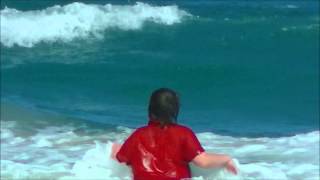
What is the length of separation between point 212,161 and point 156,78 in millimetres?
10707

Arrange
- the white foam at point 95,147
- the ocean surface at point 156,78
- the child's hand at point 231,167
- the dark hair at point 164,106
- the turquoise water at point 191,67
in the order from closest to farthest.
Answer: the dark hair at point 164,106 < the child's hand at point 231,167 < the white foam at point 95,147 < the ocean surface at point 156,78 < the turquoise water at point 191,67

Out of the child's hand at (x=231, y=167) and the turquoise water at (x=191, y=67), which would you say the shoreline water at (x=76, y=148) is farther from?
the child's hand at (x=231, y=167)

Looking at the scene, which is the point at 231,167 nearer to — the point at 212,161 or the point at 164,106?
the point at 212,161

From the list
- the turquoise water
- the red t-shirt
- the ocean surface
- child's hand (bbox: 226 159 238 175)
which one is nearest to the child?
the red t-shirt

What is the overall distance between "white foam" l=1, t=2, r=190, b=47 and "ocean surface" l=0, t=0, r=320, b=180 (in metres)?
0.02

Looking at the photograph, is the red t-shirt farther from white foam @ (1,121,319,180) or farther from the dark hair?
white foam @ (1,121,319,180)

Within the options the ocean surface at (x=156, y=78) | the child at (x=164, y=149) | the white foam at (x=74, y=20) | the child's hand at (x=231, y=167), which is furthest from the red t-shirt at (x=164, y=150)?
the white foam at (x=74, y=20)

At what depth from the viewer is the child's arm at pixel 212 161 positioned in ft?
13.5

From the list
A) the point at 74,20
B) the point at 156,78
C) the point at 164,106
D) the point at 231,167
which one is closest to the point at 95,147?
the point at 231,167

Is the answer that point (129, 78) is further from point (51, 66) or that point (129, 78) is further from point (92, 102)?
point (92, 102)

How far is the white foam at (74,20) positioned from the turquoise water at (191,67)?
0.13 feet

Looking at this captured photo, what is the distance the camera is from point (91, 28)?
690 inches

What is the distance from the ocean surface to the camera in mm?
8688

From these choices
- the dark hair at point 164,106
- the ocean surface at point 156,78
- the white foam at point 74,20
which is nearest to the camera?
the dark hair at point 164,106
